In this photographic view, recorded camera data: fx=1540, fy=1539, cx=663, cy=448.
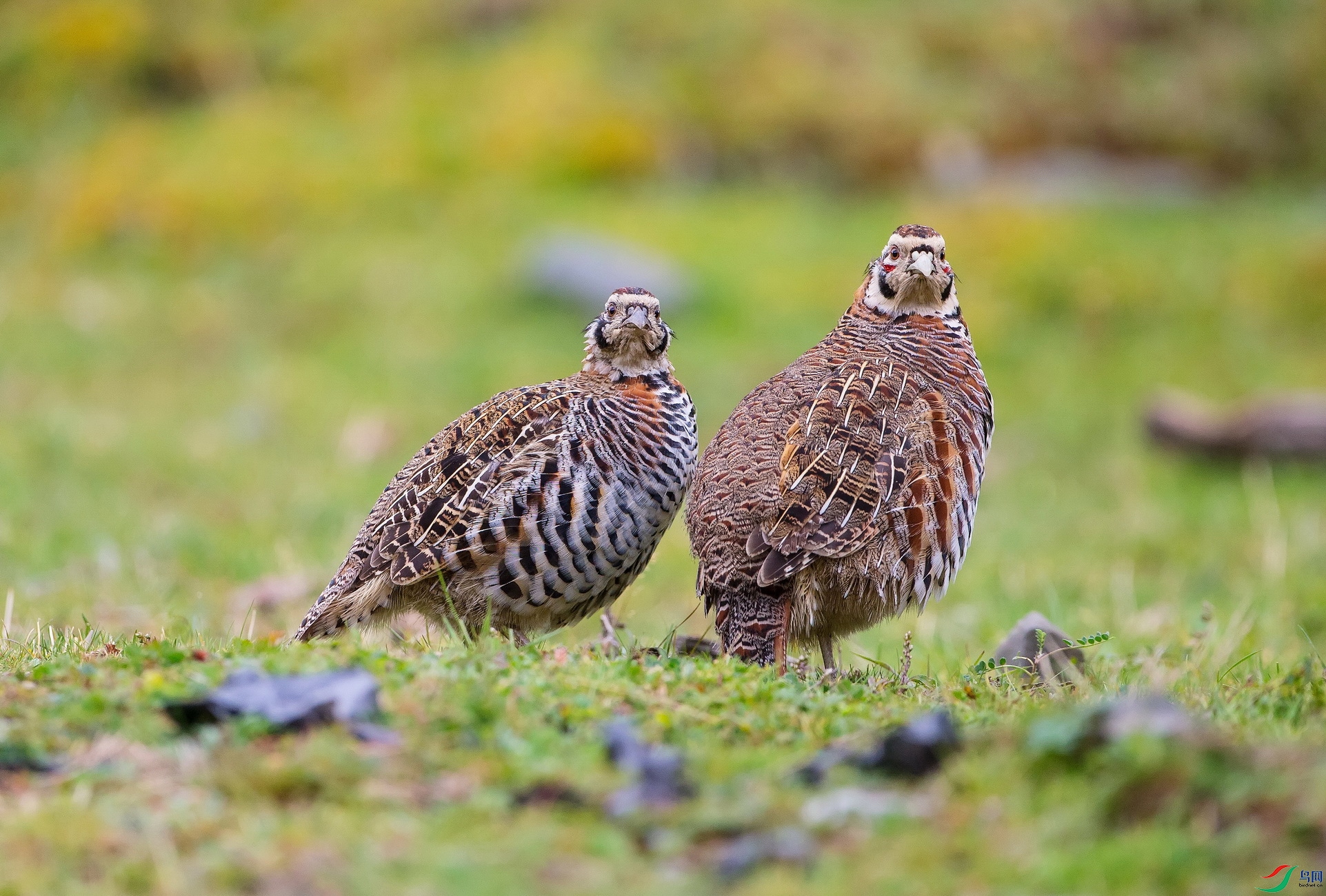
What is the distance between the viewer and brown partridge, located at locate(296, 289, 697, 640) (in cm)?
609

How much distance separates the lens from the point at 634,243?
16.7 m

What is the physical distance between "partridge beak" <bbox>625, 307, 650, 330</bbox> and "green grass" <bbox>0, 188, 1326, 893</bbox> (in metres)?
1.78

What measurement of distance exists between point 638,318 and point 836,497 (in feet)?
4.78

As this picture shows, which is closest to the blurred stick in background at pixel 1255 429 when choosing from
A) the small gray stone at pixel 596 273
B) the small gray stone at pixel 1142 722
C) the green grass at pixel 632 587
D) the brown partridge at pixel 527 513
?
the green grass at pixel 632 587

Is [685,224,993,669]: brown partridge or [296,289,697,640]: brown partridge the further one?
[296,289,697,640]: brown partridge

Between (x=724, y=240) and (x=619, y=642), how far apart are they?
11.3 meters

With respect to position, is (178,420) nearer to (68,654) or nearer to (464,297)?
(464,297)

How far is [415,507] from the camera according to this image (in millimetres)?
6270

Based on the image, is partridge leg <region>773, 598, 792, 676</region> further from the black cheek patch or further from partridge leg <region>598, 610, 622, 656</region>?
the black cheek patch

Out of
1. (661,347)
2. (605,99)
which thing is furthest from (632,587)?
(605,99)

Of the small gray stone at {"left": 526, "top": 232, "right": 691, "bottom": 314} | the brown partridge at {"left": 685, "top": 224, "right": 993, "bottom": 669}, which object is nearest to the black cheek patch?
the brown partridge at {"left": 685, "top": 224, "right": 993, "bottom": 669}

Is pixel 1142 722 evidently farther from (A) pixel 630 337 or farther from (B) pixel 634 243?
(B) pixel 634 243

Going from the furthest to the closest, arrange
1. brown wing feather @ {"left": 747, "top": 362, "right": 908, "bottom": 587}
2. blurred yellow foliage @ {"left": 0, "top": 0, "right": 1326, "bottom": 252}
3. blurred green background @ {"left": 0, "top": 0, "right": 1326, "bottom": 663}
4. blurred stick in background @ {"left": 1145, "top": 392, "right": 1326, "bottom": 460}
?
blurred yellow foliage @ {"left": 0, "top": 0, "right": 1326, "bottom": 252} → blurred stick in background @ {"left": 1145, "top": 392, "right": 1326, "bottom": 460} → blurred green background @ {"left": 0, "top": 0, "right": 1326, "bottom": 663} → brown wing feather @ {"left": 747, "top": 362, "right": 908, "bottom": 587}

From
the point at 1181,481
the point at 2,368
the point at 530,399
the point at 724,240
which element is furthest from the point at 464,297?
the point at 530,399
